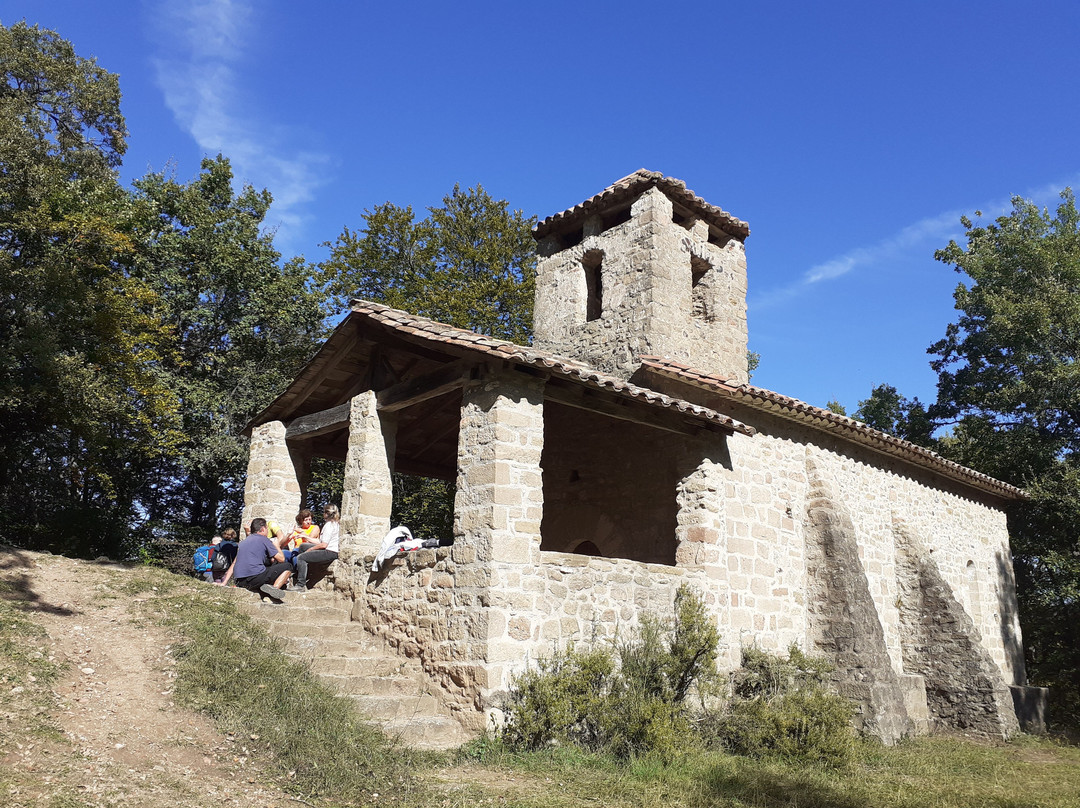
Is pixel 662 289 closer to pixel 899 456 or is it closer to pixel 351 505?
pixel 899 456

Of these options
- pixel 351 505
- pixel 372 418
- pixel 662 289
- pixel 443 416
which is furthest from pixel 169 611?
pixel 662 289

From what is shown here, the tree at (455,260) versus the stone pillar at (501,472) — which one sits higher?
the tree at (455,260)

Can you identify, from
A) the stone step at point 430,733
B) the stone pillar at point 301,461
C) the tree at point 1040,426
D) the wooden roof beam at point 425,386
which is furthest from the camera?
the tree at point 1040,426

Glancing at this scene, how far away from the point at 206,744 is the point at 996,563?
15.0 metres

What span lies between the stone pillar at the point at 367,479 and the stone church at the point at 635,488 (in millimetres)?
26

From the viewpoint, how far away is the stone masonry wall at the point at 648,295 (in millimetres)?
11852

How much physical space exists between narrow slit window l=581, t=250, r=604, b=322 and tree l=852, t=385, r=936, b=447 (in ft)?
38.3

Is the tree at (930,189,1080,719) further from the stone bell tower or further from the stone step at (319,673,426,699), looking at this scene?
the stone step at (319,673,426,699)

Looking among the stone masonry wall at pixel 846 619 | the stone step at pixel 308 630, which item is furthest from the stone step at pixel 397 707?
the stone masonry wall at pixel 846 619

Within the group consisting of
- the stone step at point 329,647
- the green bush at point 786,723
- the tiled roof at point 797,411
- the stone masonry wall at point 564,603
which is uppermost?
the tiled roof at point 797,411

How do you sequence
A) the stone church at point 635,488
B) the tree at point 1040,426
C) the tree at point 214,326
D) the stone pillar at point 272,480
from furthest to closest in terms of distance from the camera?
the tree at point 214,326
the tree at point 1040,426
the stone pillar at point 272,480
the stone church at point 635,488

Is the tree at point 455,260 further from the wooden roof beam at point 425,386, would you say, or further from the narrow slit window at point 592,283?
the wooden roof beam at point 425,386

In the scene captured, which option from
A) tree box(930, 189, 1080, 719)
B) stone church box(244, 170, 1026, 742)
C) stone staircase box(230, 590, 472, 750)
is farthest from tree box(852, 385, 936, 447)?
stone staircase box(230, 590, 472, 750)

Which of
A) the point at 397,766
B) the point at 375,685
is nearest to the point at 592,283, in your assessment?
the point at 375,685
